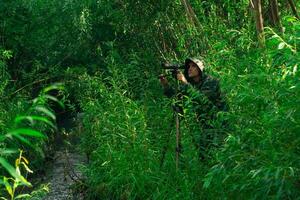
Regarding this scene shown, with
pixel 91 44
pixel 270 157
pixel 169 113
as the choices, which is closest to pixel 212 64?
pixel 169 113

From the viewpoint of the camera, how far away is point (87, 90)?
8.72m

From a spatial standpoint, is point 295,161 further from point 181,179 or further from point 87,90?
point 87,90

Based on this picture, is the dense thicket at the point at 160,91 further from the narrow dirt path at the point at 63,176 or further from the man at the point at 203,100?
the narrow dirt path at the point at 63,176

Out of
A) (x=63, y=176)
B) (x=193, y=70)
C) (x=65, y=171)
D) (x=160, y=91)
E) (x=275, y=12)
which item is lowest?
(x=63, y=176)

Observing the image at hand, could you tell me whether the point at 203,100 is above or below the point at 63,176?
above

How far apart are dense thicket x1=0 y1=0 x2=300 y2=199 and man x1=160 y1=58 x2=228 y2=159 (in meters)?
0.10

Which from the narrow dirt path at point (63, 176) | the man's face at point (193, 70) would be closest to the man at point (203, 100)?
the man's face at point (193, 70)

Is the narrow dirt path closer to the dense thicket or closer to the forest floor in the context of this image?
the forest floor

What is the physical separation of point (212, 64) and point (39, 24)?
879cm

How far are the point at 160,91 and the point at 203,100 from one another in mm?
4441

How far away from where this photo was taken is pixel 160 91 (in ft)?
30.1

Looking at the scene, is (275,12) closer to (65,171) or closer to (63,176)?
(65,171)

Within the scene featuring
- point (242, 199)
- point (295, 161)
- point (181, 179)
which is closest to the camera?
point (295, 161)

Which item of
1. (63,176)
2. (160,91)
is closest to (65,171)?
(63,176)
